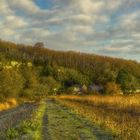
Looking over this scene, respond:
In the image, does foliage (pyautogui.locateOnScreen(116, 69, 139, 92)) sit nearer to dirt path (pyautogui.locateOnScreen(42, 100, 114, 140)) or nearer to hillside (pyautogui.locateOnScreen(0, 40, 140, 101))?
hillside (pyautogui.locateOnScreen(0, 40, 140, 101))

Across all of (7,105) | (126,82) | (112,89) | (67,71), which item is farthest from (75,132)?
(67,71)

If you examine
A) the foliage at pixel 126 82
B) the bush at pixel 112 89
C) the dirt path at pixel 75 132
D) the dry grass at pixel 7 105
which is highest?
the foliage at pixel 126 82

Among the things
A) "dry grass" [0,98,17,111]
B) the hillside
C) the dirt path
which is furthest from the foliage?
the dirt path

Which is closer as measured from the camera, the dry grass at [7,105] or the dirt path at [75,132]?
the dirt path at [75,132]

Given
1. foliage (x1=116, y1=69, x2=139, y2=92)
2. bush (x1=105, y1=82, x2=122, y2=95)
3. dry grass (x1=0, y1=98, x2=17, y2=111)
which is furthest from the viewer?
foliage (x1=116, y1=69, x2=139, y2=92)

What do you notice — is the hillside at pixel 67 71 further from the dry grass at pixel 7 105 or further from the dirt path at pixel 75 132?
the dirt path at pixel 75 132

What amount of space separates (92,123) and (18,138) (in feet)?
17.0

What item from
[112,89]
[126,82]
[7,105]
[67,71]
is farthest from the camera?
[67,71]

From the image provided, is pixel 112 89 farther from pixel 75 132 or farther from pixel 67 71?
pixel 75 132

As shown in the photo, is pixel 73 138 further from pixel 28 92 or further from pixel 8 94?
pixel 28 92

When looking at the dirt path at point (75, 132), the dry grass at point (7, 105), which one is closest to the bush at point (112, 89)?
the dry grass at point (7, 105)

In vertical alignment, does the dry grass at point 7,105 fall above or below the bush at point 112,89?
below

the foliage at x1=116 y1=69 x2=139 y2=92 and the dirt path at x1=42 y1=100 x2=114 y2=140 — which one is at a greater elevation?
the foliage at x1=116 y1=69 x2=139 y2=92

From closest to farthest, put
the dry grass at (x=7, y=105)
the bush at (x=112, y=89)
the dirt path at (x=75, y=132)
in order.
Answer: the dirt path at (x=75, y=132) → the dry grass at (x=7, y=105) → the bush at (x=112, y=89)
